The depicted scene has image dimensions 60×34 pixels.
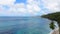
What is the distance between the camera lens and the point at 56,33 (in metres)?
33.3

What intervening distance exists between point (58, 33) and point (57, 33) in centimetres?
32

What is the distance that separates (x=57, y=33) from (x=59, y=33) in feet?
1.58

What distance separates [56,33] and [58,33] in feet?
1.48

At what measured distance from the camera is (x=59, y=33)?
33156 millimetres

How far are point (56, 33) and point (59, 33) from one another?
0.67m

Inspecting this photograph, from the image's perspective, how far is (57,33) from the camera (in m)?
33.1

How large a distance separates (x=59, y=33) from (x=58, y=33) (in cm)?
23

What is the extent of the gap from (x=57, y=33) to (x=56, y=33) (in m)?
0.29

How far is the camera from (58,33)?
109ft
